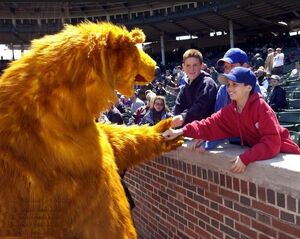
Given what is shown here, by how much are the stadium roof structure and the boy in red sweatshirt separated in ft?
85.9

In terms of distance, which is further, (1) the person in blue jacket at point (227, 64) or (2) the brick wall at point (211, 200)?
(1) the person in blue jacket at point (227, 64)

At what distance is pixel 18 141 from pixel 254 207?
1436 millimetres

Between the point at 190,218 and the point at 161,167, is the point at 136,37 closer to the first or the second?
the point at 190,218

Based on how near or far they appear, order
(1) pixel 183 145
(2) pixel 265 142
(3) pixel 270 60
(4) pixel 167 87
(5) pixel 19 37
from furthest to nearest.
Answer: (5) pixel 19 37
(4) pixel 167 87
(3) pixel 270 60
(1) pixel 183 145
(2) pixel 265 142

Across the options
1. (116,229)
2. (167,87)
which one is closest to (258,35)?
(167,87)

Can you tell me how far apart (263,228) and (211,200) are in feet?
2.21

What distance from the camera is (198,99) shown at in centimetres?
360

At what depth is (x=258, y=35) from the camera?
111 feet

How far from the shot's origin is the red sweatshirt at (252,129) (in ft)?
8.32

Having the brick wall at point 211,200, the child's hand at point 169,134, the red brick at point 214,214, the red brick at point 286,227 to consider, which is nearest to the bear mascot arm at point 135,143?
the child's hand at point 169,134

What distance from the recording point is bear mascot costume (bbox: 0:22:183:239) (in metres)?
2.16

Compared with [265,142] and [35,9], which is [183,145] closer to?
[265,142]

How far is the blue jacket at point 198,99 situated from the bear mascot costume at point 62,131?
3.83 ft

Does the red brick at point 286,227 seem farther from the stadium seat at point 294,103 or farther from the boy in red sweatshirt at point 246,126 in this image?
the stadium seat at point 294,103
